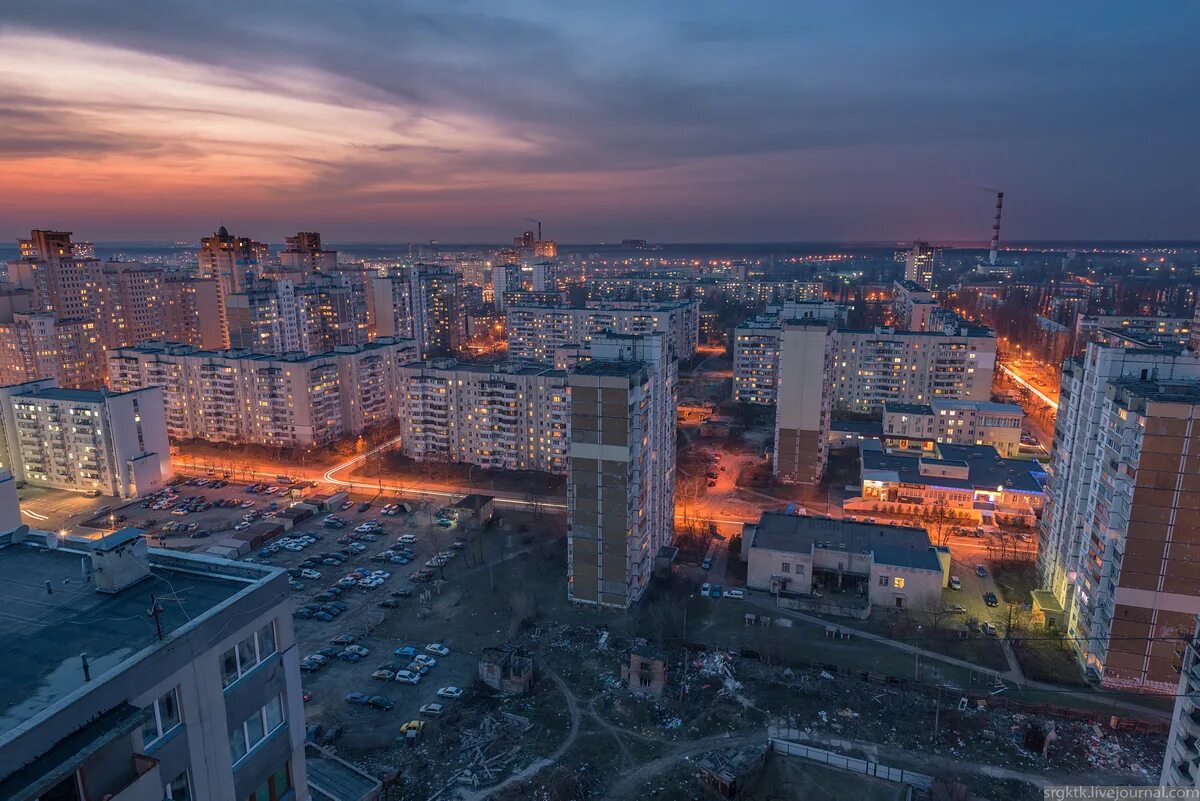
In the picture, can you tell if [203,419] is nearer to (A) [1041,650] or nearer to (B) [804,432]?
(B) [804,432]

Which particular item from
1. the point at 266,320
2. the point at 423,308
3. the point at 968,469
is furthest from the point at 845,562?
the point at 423,308

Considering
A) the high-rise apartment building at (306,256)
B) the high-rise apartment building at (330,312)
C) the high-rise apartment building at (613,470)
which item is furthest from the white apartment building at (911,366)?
the high-rise apartment building at (306,256)

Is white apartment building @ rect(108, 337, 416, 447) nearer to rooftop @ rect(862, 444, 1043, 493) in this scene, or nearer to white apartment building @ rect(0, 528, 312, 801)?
rooftop @ rect(862, 444, 1043, 493)

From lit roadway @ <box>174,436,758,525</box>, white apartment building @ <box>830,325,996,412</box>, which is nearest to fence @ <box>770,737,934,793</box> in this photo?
lit roadway @ <box>174,436,758,525</box>

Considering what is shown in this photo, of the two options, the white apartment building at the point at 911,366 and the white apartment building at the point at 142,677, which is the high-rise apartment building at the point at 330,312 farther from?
the white apartment building at the point at 142,677

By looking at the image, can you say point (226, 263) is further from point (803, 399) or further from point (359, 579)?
point (803, 399)
